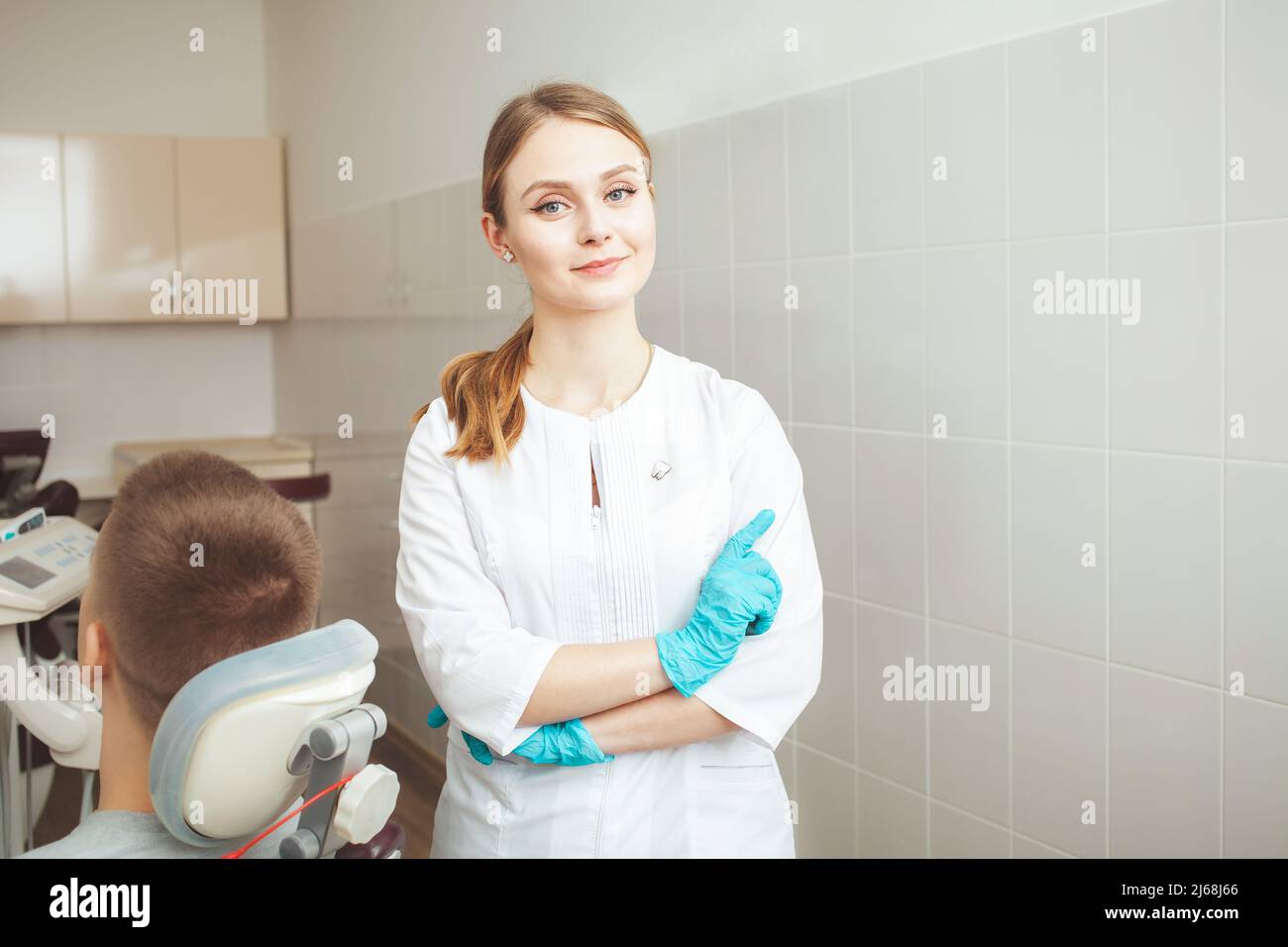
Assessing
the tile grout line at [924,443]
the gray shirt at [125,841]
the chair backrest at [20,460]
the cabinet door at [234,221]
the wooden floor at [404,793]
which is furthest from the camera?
the cabinet door at [234,221]

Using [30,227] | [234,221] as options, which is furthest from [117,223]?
[234,221]

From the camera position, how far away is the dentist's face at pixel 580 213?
3.61ft

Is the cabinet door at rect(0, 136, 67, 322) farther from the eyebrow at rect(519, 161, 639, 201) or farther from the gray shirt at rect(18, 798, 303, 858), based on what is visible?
the gray shirt at rect(18, 798, 303, 858)

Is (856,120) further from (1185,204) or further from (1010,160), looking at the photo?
(1185,204)

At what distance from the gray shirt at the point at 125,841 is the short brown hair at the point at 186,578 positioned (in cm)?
7

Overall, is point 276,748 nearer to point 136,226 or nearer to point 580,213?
point 580,213

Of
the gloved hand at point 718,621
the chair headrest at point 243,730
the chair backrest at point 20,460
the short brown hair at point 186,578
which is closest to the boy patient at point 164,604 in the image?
the short brown hair at point 186,578

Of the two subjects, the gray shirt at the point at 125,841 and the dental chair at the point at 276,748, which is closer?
the dental chair at the point at 276,748

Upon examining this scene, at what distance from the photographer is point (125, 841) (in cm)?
84

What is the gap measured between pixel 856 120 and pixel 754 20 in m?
0.30

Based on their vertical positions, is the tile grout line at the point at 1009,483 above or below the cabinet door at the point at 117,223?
below

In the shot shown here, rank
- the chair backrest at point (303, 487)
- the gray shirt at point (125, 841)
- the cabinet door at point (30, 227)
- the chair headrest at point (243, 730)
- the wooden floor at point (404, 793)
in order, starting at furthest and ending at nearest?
the cabinet door at point (30, 227)
the chair backrest at point (303, 487)
the wooden floor at point (404, 793)
the gray shirt at point (125, 841)
the chair headrest at point (243, 730)

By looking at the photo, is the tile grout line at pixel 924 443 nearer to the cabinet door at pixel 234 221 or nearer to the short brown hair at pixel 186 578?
the short brown hair at pixel 186 578

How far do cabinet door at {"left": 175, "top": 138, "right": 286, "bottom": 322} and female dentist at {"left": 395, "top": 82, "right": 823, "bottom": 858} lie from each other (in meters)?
3.03
